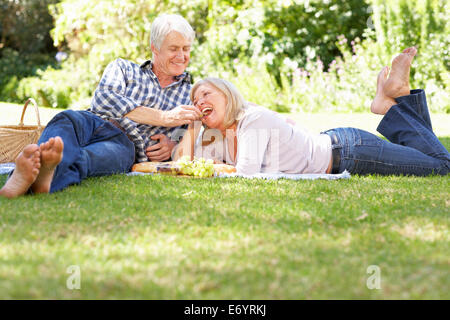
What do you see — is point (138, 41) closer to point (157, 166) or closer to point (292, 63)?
point (292, 63)

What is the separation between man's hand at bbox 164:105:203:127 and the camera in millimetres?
3865

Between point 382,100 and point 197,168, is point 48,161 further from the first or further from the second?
point 382,100

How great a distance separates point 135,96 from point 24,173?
1620 millimetres

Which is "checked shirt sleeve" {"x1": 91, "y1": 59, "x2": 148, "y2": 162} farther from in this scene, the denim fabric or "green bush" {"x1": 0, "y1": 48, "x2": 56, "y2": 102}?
"green bush" {"x1": 0, "y1": 48, "x2": 56, "y2": 102}

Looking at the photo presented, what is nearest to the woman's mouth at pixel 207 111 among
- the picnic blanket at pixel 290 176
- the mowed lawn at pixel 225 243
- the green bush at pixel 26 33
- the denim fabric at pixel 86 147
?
the picnic blanket at pixel 290 176

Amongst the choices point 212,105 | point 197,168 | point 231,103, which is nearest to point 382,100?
point 231,103

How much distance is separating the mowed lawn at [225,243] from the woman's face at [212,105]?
79 cm

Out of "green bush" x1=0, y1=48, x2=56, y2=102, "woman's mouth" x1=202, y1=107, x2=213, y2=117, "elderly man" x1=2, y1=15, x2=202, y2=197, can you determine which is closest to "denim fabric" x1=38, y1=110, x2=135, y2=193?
"elderly man" x1=2, y1=15, x2=202, y2=197

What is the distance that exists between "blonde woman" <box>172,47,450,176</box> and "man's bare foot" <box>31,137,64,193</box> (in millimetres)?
1388

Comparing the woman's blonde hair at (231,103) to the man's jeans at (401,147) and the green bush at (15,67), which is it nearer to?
the man's jeans at (401,147)

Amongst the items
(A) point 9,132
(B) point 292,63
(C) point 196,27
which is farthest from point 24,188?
(C) point 196,27

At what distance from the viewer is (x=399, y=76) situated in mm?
4098

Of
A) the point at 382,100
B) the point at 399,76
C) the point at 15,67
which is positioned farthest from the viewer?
the point at 15,67

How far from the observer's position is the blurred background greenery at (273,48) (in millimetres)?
10172
